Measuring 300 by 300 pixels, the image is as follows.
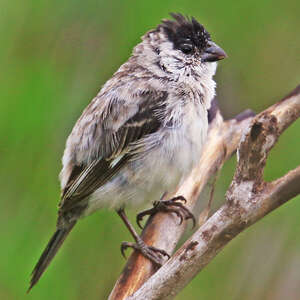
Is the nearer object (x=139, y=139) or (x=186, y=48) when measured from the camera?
(x=139, y=139)

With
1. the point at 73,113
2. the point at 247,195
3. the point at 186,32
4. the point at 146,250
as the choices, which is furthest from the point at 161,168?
the point at 247,195

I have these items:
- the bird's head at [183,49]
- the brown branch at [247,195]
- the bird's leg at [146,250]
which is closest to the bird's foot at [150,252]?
the bird's leg at [146,250]

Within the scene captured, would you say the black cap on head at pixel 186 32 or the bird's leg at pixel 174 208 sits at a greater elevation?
the black cap on head at pixel 186 32

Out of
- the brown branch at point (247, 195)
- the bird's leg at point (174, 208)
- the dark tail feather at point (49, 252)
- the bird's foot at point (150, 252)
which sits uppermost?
the dark tail feather at point (49, 252)

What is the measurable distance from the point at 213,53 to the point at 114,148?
49cm

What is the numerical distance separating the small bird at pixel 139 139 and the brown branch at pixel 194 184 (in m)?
A: 0.05

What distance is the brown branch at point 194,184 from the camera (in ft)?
6.56

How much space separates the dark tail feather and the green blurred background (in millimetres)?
24

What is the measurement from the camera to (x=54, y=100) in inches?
83.2

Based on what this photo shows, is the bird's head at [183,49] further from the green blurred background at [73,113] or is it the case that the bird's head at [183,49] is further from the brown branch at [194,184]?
the brown branch at [194,184]

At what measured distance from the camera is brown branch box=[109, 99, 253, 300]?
2.00 metres

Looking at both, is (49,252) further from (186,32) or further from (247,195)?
(247,195)

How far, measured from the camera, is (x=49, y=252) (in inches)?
88.0

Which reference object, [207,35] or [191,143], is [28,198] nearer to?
[191,143]
